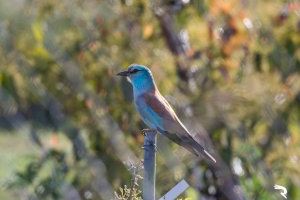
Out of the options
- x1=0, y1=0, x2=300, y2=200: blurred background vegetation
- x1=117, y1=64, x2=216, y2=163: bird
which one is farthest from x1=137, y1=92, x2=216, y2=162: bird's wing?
x1=0, y1=0, x2=300, y2=200: blurred background vegetation

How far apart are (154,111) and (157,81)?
1.50 meters

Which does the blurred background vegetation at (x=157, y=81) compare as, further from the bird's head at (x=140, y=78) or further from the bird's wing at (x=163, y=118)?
the bird's wing at (x=163, y=118)

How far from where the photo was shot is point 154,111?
19.3ft

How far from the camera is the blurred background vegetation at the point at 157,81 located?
7.32m

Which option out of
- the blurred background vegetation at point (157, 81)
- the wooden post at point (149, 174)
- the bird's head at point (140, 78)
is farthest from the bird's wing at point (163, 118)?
the blurred background vegetation at point (157, 81)

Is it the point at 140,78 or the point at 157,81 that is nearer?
the point at 140,78

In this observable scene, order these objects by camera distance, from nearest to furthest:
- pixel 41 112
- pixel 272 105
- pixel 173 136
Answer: pixel 173 136, pixel 272 105, pixel 41 112

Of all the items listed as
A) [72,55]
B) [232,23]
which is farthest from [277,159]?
[72,55]

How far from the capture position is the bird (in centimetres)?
573

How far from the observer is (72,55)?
7.52m

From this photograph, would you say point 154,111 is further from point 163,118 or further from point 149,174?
point 149,174

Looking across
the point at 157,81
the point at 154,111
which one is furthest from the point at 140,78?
the point at 157,81

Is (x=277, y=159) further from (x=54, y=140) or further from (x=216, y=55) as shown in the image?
(x=54, y=140)

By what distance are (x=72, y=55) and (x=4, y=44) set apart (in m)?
0.41
